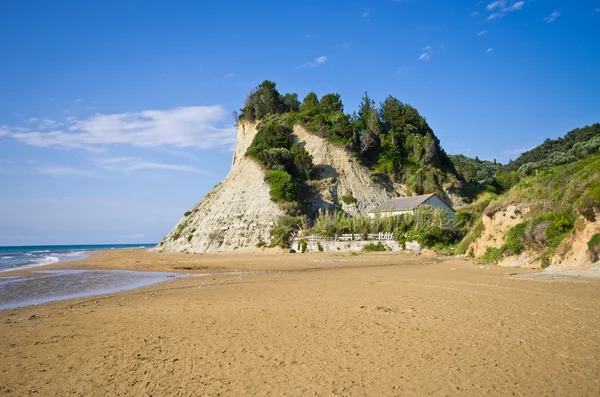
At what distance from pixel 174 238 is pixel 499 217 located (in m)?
42.9

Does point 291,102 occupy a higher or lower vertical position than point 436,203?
higher

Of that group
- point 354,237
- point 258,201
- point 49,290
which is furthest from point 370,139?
point 49,290

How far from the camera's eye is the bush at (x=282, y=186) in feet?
153

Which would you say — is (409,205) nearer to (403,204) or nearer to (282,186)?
(403,204)

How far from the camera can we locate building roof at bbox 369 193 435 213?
1679 inches

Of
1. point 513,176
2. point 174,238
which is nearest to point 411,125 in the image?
point 513,176

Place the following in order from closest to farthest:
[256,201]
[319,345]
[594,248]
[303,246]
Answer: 1. [319,345]
2. [594,248]
3. [303,246]
4. [256,201]

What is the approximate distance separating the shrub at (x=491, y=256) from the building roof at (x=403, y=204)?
70.8 feet

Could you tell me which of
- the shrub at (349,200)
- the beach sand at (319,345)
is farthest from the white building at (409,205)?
the beach sand at (319,345)

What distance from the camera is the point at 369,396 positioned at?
4301 mm

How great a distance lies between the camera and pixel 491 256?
19.2m

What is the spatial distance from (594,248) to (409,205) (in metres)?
30.4

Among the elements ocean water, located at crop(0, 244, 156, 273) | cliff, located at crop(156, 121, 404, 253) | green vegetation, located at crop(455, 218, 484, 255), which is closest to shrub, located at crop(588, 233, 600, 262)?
green vegetation, located at crop(455, 218, 484, 255)

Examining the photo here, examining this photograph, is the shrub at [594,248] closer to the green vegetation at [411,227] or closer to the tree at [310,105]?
the green vegetation at [411,227]
